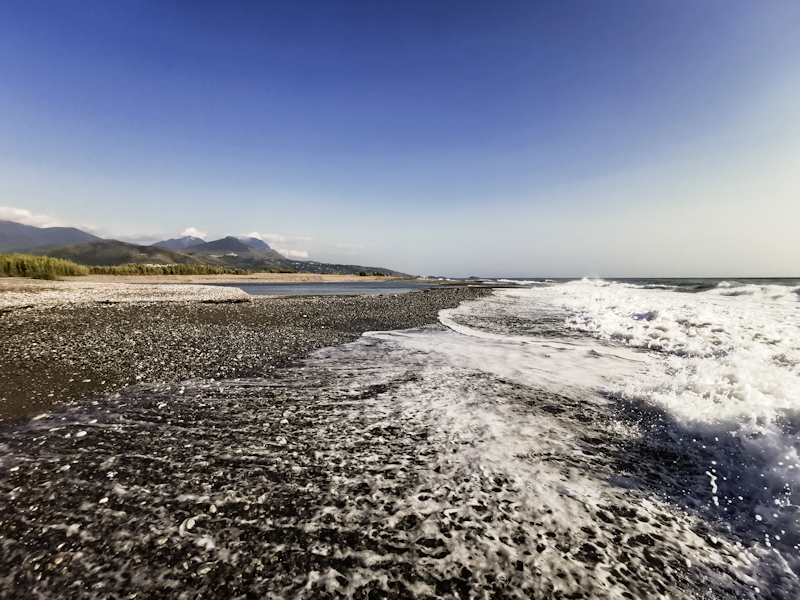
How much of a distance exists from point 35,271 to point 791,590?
4869cm

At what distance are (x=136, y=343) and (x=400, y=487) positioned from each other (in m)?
9.66

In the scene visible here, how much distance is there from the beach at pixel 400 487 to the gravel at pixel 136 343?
22cm

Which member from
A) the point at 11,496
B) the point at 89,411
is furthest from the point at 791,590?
the point at 89,411

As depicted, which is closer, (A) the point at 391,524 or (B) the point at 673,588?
(B) the point at 673,588

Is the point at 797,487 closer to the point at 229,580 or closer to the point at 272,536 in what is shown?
the point at 272,536

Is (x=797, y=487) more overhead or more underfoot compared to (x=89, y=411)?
more overhead

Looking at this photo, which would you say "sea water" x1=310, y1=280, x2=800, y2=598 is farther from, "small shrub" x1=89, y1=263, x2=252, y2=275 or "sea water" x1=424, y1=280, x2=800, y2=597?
"small shrub" x1=89, y1=263, x2=252, y2=275

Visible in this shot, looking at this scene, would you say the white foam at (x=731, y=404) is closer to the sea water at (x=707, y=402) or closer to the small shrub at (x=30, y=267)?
the sea water at (x=707, y=402)

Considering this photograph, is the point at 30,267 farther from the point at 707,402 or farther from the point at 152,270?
the point at 707,402

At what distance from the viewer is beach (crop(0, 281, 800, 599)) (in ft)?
7.67

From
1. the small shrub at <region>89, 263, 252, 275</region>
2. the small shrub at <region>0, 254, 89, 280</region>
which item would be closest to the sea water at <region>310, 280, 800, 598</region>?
the small shrub at <region>0, 254, 89, 280</region>

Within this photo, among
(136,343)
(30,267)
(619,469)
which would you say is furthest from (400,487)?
(30,267)

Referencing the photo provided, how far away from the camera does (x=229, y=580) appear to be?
227 centimetres

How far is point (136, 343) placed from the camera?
365 inches
